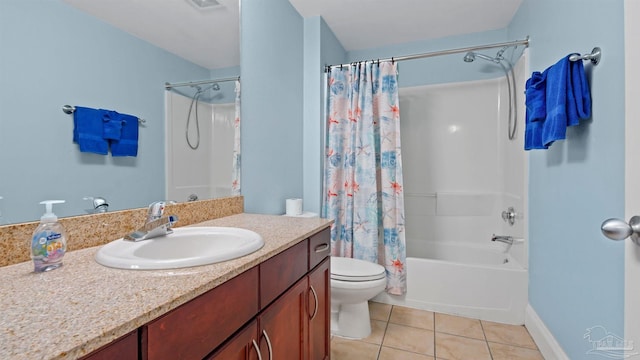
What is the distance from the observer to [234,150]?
1.64m

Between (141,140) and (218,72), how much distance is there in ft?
1.89

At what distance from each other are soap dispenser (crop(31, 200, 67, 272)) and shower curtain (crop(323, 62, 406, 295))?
177 centimetres

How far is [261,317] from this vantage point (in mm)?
878

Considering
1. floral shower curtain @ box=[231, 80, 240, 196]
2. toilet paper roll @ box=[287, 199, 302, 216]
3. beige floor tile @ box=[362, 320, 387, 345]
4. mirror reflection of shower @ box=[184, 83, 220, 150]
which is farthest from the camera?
toilet paper roll @ box=[287, 199, 302, 216]

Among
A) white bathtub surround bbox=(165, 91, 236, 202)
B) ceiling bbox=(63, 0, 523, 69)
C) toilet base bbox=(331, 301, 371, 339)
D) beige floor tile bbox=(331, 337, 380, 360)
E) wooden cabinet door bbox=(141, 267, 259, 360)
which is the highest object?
ceiling bbox=(63, 0, 523, 69)

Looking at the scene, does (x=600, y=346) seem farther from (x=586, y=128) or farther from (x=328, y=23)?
(x=328, y=23)

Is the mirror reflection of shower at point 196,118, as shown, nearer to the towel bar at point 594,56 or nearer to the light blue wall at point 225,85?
the light blue wall at point 225,85

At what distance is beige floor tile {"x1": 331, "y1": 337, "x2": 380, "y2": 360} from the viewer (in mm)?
1696

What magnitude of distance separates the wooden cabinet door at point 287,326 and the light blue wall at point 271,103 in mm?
768

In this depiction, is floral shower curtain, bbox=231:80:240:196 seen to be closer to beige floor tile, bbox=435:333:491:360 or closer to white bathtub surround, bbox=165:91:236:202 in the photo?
white bathtub surround, bbox=165:91:236:202

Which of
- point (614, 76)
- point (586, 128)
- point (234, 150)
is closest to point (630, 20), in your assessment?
point (614, 76)

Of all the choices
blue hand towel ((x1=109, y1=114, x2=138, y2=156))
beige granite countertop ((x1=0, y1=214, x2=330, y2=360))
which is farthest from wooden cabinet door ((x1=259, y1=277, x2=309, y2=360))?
blue hand towel ((x1=109, y1=114, x2=138, y2=156))

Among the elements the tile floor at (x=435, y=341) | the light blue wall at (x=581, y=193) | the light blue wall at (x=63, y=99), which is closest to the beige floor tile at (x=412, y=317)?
the tile floor at (x=435, y=341)

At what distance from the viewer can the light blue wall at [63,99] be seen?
30.3 inches
